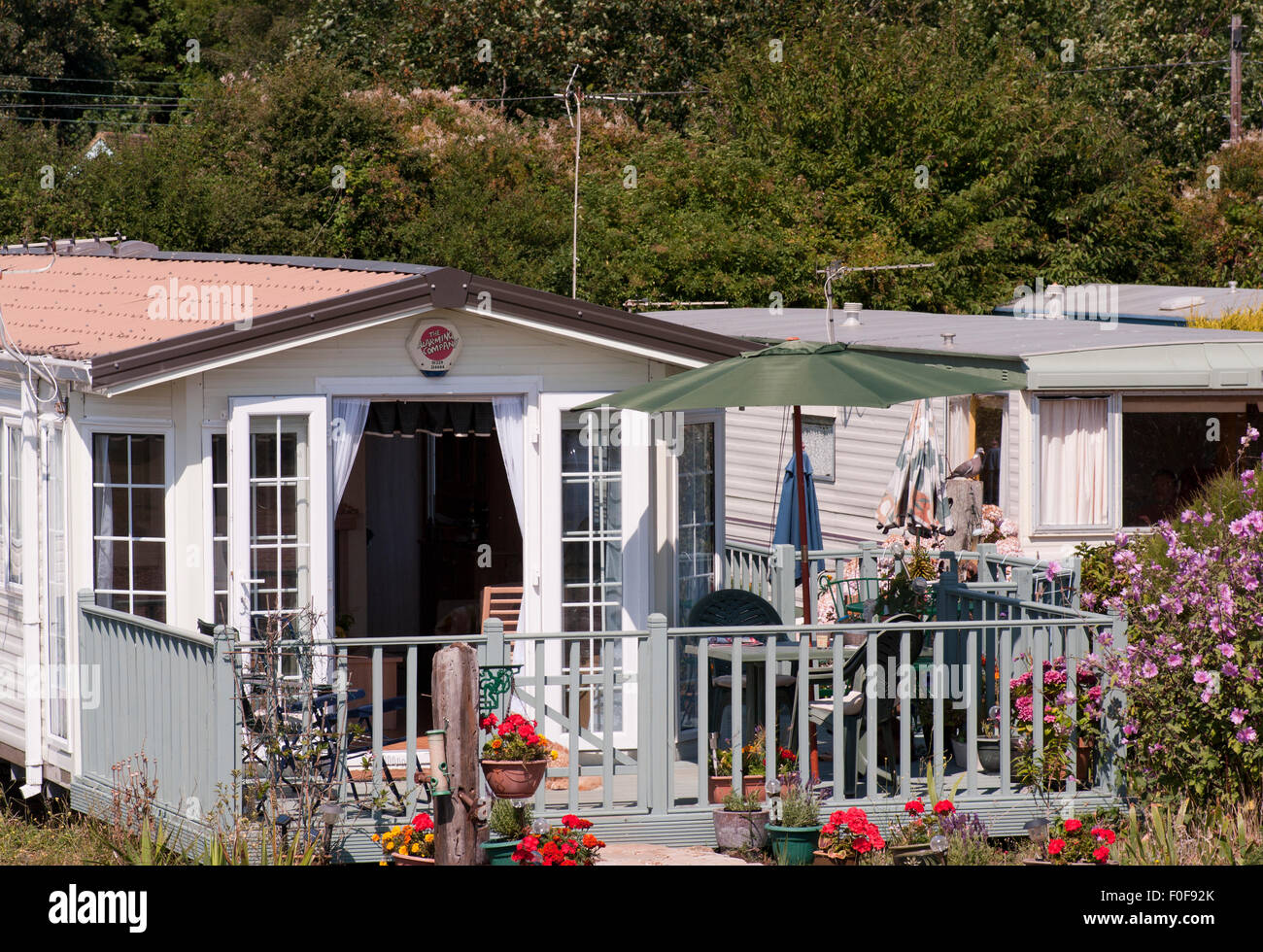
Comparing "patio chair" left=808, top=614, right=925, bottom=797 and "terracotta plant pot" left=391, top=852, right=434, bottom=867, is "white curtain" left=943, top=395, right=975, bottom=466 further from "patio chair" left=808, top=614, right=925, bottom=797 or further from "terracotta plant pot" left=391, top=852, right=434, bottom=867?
"terracotta plant pot" left=391, top=852, right=434, bottom=867

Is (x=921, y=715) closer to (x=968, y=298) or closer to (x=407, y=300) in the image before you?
(x=407, y=300)

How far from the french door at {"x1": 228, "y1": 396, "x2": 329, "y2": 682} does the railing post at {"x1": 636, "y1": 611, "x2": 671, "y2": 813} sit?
1980mm

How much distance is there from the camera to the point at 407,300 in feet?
26.5

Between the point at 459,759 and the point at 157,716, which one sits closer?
the point at 459,759

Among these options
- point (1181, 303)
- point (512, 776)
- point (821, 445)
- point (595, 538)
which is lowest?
point (512, 776)

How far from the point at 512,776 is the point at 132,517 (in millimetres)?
2782

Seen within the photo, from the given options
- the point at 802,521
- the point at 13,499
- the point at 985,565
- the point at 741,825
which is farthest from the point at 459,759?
the point at 985,565

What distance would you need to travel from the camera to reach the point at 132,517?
8070mm

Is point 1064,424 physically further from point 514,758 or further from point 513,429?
point 514,758

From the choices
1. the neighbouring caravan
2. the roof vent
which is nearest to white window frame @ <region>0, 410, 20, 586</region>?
the neighbouring caravan

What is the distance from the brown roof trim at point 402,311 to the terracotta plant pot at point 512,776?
8.49ft

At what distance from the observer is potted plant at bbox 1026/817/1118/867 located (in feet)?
20.9

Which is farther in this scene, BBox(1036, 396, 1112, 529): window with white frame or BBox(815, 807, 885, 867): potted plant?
BBox(1036, 396, 1112, 529): window with white frame
